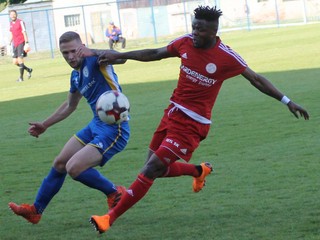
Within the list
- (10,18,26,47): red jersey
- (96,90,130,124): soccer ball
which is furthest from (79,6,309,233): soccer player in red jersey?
(10,18,26,47): red jersey

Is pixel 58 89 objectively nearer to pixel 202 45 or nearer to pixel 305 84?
pixel 305 84

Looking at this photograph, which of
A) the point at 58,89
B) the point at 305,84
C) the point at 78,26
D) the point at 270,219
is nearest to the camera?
the point at 270,219

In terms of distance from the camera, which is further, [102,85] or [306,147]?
[306,147]

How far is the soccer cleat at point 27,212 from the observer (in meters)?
7.42

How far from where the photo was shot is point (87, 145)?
738 centimetres

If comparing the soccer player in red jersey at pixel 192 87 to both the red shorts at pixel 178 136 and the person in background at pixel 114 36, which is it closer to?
the red shorts at pixel 178 136

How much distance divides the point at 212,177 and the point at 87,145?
2267 mm

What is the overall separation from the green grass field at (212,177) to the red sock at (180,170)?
0.29 metres

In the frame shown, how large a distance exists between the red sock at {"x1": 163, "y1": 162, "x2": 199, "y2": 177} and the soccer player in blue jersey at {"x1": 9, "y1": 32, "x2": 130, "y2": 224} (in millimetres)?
488

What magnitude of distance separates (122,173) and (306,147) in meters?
2.37

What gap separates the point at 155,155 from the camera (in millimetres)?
7055

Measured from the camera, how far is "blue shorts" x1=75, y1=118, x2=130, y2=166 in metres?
7.34

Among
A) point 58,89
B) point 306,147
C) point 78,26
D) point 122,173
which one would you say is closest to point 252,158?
point 306,147

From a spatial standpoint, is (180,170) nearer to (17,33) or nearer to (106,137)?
(106,137)
